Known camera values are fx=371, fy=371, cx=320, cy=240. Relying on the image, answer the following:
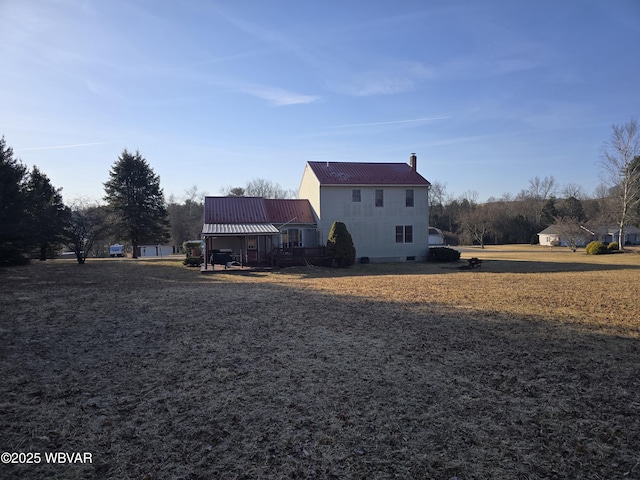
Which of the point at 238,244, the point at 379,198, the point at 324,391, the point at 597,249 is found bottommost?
the point at 324,391

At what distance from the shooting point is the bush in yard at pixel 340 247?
75.4 feet

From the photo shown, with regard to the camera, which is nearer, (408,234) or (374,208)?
(374,208)

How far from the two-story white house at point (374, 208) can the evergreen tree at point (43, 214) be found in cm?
1691

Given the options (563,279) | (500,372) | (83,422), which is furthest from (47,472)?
(563,279)

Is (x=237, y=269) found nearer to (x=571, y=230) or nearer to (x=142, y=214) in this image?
(x=142, y=214)

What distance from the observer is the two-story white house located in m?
25.7

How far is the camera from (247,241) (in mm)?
24938

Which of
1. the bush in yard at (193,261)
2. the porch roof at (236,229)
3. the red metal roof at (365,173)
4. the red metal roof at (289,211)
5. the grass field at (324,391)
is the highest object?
the red metal roof at (365,173)

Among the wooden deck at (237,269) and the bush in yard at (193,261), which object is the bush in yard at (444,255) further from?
the bush in yard at (193,261)

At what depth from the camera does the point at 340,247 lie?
75.4 ft

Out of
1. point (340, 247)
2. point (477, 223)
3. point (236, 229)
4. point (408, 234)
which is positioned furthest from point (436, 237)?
point (236, 229)

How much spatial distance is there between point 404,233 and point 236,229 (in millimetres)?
12026

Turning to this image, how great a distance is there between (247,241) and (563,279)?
1796cm

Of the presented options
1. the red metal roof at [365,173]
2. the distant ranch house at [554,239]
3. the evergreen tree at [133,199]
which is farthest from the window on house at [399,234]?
the distant ranch house at [554,239]
